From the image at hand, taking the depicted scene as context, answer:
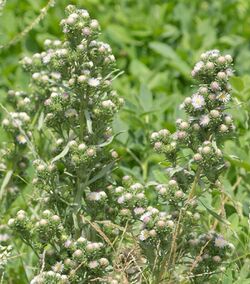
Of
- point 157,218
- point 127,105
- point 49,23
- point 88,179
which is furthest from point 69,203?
point 49,23

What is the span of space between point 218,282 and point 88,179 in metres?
0.62

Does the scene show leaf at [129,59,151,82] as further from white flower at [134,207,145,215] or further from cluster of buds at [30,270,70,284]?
cluster of buds at [30,270,70,284]

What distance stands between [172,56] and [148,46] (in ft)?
1.54

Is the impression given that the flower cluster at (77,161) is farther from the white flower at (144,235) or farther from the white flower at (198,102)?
the white flower at (198,102)

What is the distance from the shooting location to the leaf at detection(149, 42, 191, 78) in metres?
5.87

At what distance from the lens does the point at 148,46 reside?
6383 millimetres

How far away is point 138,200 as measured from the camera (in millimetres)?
3180

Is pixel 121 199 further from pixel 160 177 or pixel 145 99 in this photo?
pixel 145 99

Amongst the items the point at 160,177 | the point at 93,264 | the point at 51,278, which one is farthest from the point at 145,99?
the point at 51,278

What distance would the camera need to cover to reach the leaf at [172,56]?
19.2 ft

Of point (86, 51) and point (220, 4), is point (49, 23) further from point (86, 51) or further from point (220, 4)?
point (86, 51)

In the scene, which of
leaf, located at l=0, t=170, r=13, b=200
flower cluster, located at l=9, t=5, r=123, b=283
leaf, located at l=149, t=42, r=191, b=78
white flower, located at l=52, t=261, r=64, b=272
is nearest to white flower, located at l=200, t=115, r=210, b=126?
flower cluster, located at l=9, t=5, r=123, b=283

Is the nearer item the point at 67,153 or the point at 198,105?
the point at 198,105

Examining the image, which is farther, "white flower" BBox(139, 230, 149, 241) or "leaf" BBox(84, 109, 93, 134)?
"leaf" BBox(84, 109, 93, 134)
